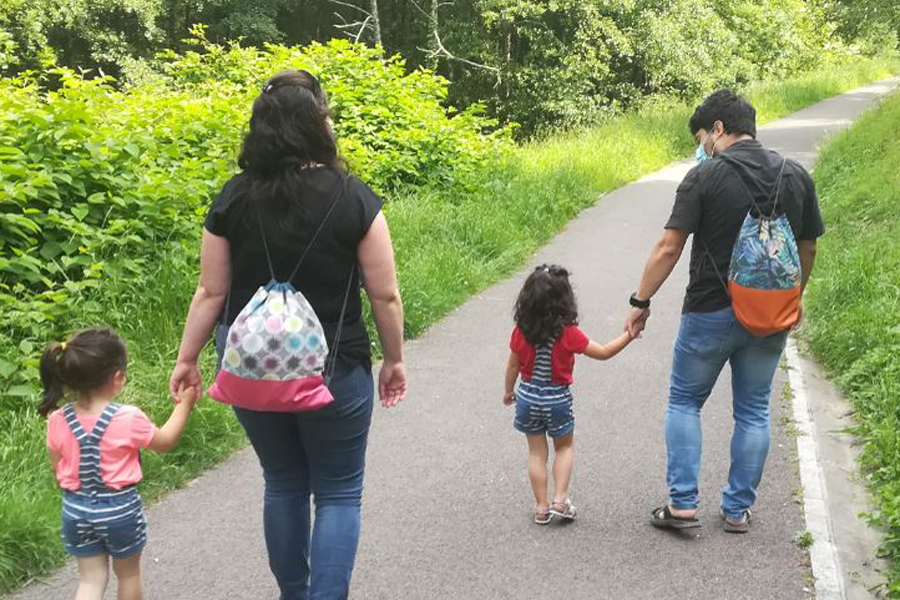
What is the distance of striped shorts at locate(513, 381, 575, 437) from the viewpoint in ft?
15.0

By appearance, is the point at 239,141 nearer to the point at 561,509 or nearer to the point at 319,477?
the point at 561,509

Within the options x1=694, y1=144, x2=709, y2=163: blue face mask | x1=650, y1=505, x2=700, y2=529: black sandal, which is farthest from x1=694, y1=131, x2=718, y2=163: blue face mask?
x1=650, y1=505, x2=700, y2=529: black sandal

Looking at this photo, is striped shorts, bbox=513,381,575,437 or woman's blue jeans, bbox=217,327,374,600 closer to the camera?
woman's blue jeans, bbox=217,327,374,600

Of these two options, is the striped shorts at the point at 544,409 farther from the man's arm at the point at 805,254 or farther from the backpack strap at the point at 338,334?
the backpack strap at the point at 338,334

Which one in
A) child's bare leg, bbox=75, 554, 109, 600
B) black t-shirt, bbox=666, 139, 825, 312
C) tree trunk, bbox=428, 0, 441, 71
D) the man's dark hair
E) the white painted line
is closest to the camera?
child's bare leg, bbox=75, 554, 109, 600

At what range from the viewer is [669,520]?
15.0ft

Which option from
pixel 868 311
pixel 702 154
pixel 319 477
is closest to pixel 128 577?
pixel 319 477

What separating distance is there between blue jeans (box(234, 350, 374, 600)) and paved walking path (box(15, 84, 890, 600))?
0.70 meters

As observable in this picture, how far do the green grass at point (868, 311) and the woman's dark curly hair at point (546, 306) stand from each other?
5.87ft

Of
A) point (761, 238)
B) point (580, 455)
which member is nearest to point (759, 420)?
point (761, 238)

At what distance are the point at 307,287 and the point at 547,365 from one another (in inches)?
68.2

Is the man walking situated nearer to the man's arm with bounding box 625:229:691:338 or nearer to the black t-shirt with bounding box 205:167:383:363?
the man's arm with bounding box 625:229:691:338

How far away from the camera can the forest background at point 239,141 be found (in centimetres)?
575

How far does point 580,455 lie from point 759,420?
4.61 ft
